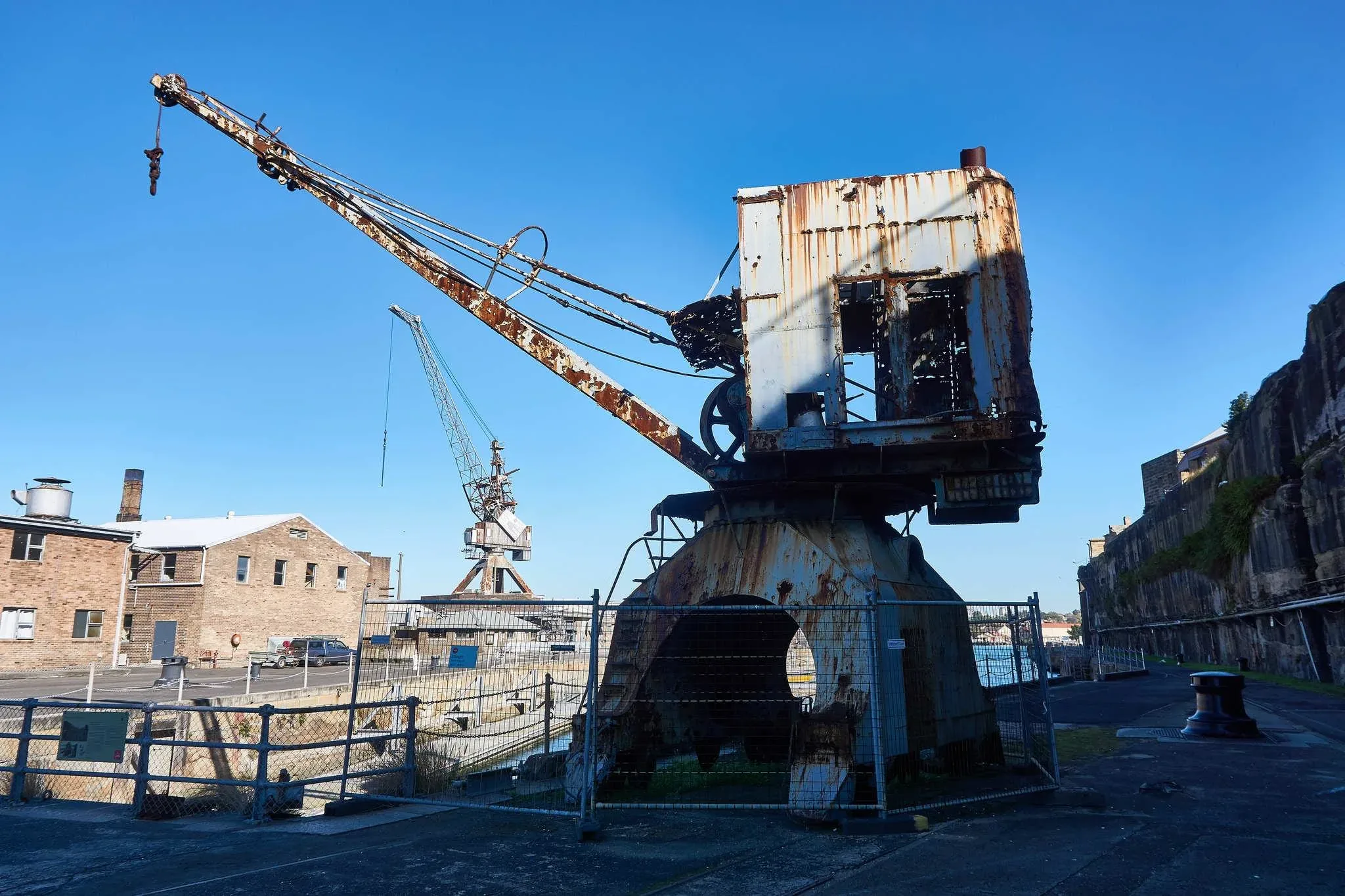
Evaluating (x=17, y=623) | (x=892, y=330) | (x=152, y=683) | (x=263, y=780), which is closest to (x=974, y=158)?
(x=892, y=330)

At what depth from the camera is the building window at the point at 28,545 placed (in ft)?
118

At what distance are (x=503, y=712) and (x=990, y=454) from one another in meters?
10.8

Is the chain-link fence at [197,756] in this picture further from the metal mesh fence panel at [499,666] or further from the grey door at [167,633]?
the grey door at [167,633]

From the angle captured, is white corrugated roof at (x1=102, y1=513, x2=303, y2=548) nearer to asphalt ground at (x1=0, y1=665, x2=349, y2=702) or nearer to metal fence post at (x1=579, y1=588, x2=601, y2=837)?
asphalt ground at (x1=0, y1=665, x2=349, y2=702)

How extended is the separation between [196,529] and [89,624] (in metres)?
9.61

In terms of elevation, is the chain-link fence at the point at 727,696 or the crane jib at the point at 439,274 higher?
the crane jib at the point at 439,274

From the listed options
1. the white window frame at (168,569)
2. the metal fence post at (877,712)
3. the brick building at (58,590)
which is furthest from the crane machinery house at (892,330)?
the white window frame at (168,569)

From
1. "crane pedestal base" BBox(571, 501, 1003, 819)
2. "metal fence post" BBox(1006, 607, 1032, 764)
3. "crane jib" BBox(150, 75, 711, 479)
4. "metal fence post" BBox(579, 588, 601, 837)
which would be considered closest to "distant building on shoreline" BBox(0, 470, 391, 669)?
"crane jib" BBox(150, 75, 711, 479)

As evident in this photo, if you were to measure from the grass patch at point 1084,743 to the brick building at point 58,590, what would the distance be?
3480cm

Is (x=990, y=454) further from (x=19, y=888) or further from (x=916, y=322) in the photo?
(x=19, y=888)

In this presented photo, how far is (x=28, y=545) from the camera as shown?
36.4 metres

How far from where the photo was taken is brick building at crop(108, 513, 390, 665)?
137ft

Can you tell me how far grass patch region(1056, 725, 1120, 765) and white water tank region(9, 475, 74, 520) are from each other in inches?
1631

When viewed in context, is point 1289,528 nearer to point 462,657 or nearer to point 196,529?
point 462,657
